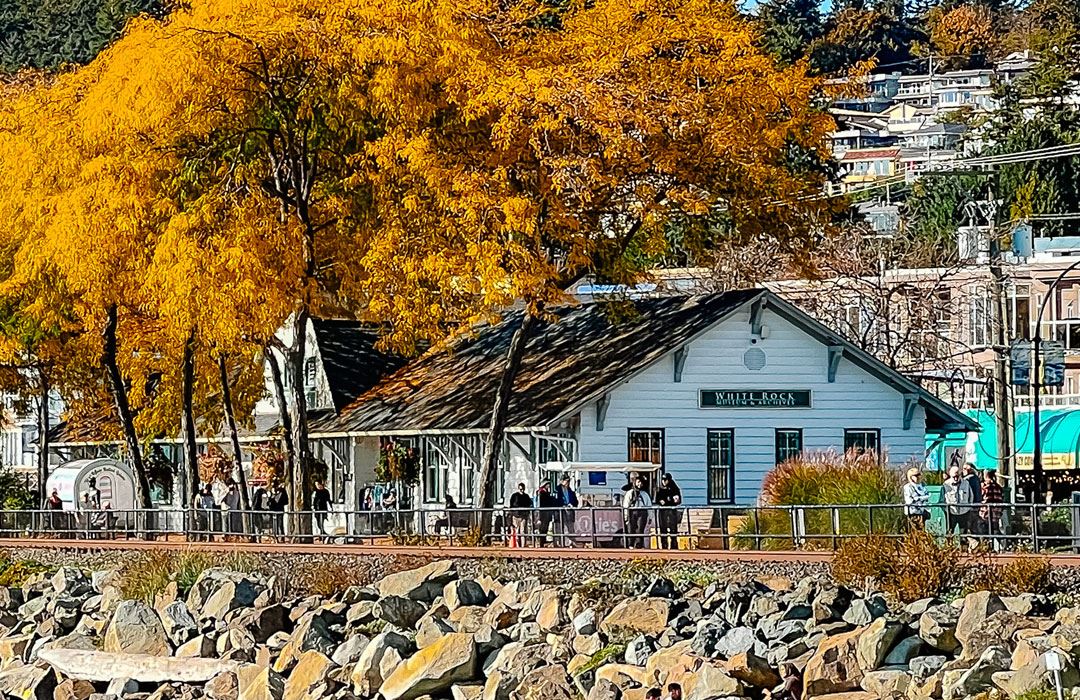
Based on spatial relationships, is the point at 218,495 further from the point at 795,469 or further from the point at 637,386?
the point at 795,469

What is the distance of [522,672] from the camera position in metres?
25.7

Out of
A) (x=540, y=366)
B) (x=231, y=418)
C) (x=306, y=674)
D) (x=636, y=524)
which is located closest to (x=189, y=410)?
(x=231, y=418)

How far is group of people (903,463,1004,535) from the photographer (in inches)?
1145

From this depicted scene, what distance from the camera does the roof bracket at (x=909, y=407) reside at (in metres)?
44.6

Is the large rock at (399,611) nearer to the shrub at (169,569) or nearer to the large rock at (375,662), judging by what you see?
the large rock at (375,662)

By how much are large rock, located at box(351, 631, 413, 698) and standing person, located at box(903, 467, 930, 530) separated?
7.22 metres

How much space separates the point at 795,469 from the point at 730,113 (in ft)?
21.1

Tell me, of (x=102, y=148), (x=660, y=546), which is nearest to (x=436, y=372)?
(x=102, y=148)

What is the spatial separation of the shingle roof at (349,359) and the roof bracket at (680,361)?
11907mm

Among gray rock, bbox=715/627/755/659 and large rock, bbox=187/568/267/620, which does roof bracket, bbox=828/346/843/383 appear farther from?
gray rock, bbox=715/627/755/659

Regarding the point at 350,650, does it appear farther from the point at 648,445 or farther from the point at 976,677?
the point at 648,445

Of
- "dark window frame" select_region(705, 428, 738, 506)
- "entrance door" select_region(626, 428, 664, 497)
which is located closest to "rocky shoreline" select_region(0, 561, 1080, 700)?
"entrance door" select_region(626, 428, 664, 497)

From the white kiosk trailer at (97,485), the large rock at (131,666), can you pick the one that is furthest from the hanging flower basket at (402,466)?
the large rock at (131,666)

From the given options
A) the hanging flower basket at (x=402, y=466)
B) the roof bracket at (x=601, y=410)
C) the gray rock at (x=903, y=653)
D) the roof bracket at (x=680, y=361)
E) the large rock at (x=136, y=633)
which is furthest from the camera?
the hanging flower basket at (x=402, y=466)
